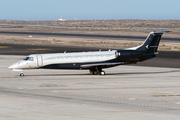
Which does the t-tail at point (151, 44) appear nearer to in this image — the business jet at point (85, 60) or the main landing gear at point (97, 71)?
the business jet at point (85, 60)

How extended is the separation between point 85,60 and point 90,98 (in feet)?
57.9

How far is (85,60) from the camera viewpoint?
151ft

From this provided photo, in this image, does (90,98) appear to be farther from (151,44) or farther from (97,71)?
(151,44)

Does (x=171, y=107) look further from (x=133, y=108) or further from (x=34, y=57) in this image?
(x=34, y=57)

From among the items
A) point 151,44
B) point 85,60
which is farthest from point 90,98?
point 151,44

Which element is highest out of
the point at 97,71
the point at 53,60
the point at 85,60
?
the point at 53,60

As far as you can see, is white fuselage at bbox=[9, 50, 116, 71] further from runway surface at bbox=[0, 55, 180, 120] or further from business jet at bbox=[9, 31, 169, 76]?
runway surface at bbox=[0, 55, 180, 120]

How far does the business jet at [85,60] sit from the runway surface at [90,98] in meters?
2.43

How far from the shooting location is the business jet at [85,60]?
45312 mm

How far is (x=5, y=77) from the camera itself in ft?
143

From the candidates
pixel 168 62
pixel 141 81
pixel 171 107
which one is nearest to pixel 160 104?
pixel 171 107

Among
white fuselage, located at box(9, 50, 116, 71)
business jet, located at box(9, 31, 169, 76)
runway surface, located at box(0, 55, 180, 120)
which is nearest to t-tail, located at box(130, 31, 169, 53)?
business jet, located at box(9, 31, 169, 76)

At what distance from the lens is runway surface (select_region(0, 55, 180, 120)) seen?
71.3 feet

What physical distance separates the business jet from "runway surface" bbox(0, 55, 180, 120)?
2.43 metres
